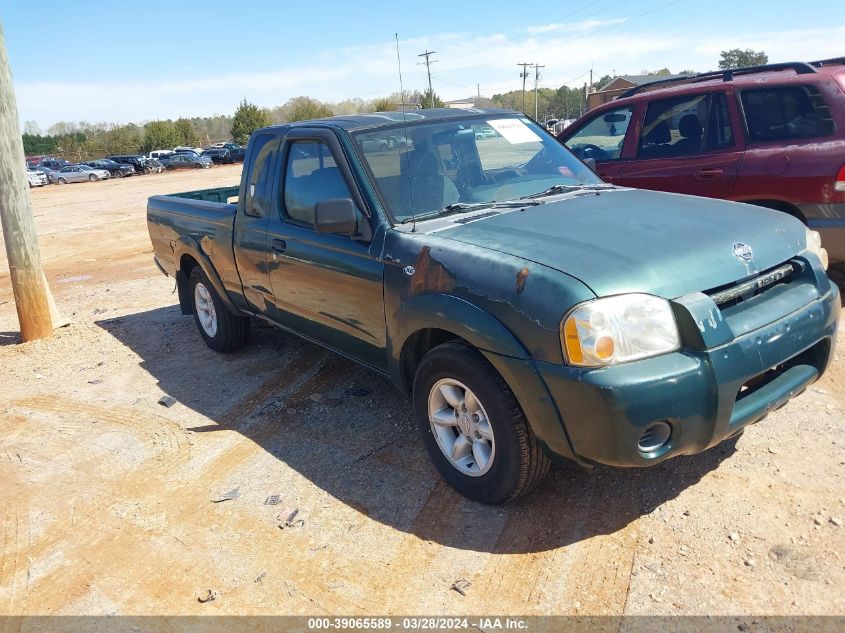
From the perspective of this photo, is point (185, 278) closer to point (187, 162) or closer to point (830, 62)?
point (830, 62)

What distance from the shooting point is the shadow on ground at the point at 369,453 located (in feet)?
10.6

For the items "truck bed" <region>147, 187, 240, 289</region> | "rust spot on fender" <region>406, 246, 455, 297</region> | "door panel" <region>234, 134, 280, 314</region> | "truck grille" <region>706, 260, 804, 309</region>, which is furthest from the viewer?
"truck bed" <region>147, 187, 240, 289</region>

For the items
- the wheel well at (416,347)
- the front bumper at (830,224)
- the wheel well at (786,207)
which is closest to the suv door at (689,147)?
the wheel well at (786,207)

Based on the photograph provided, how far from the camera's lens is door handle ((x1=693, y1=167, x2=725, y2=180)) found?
6035 mm

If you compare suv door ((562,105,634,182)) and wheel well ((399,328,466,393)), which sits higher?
suv door ((562,105,634,182))

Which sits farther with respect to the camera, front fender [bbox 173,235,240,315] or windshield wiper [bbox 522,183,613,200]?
front fender [bbox 173,235,240,315]

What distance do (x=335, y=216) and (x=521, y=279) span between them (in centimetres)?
123

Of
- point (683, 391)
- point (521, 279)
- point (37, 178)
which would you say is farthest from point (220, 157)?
point (683, 391)

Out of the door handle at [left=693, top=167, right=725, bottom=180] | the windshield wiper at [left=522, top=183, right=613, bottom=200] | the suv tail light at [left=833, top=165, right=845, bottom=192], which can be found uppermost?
the windshield wiper at [left=522, top=183, right=613, bottom=200]

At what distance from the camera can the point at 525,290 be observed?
112 inches

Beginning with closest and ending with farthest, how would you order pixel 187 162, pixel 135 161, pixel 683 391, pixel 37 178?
pixel 683 391
pixel 37 178
pixel 187 162
pixel 135 161

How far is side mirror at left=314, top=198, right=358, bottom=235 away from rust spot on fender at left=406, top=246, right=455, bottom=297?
0.52m

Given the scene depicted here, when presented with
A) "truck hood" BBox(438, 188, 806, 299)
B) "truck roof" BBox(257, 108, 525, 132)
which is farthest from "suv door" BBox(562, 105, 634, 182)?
"truck hood" BBox(438, 188, 806, 299)

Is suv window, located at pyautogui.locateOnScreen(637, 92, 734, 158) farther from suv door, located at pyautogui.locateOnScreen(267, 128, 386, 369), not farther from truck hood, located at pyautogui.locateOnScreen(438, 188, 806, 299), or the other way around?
suv door, located at pyautogui.locateOnScreen(267, 128, 386, 369)
